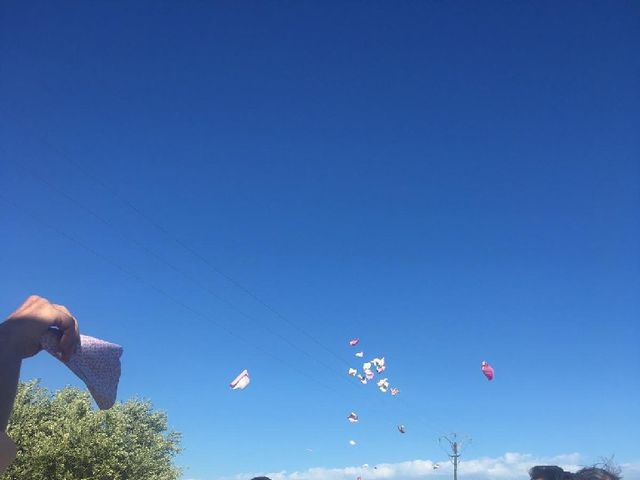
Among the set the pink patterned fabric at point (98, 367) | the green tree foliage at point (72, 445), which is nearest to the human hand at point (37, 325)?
the pink patterned fabric at point (98, 367)

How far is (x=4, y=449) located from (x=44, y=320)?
1.07ft

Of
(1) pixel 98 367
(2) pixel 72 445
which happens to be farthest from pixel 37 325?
(2) pixel 72 445

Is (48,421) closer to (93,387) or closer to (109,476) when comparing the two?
(109,476)

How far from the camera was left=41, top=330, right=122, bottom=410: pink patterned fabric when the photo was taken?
180 cm

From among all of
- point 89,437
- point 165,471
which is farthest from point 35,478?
point 165,471

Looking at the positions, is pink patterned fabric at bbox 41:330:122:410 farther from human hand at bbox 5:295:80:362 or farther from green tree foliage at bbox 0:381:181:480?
green tree foliage at bbox 0:381:181:480

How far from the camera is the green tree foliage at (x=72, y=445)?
69.9 feet

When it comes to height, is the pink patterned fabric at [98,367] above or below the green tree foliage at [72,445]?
below

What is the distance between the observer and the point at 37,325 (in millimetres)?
1513

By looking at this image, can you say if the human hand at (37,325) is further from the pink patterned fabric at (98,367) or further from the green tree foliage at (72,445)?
Answer: the green tree foliage at (72,445)

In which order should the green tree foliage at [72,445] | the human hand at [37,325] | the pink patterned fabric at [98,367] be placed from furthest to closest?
the green tree foliage at [72,445], the pink patterned fabric at [98,367], the human hand at [37,325]

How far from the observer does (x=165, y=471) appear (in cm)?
2808

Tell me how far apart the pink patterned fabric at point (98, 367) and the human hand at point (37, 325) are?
8 cm

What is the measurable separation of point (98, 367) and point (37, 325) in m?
0.37
